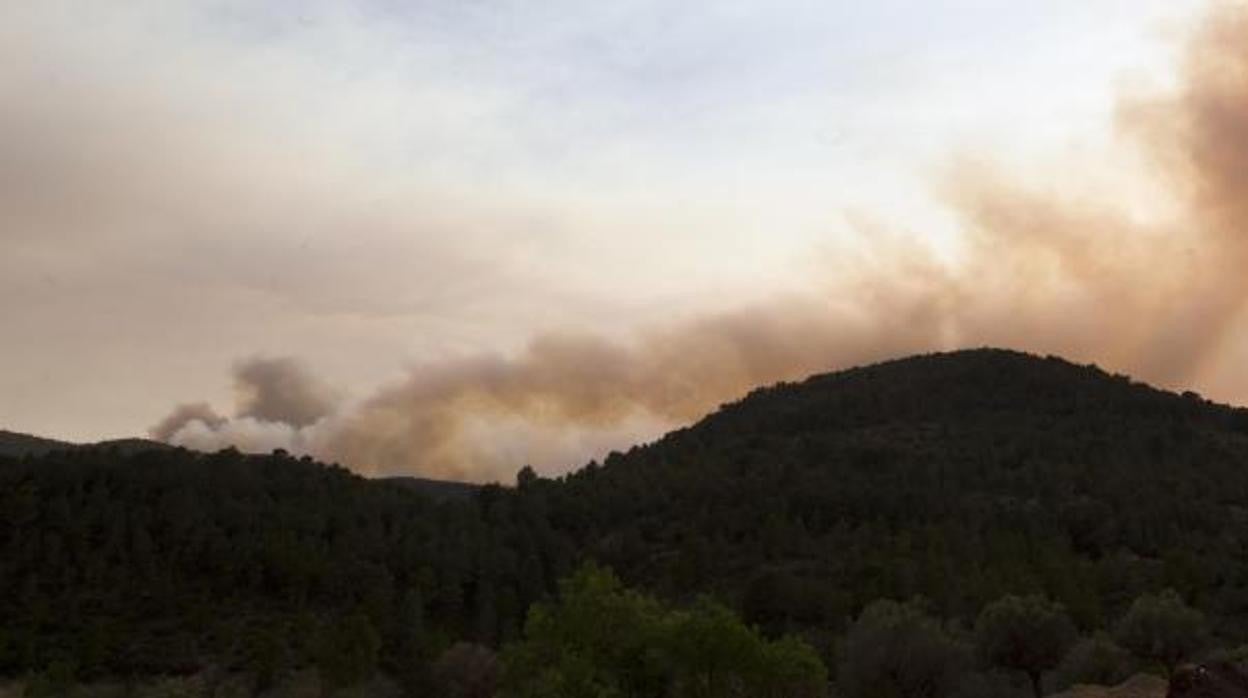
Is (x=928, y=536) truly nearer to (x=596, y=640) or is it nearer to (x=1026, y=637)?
(x=1026, y=637)

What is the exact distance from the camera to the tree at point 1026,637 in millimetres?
85500

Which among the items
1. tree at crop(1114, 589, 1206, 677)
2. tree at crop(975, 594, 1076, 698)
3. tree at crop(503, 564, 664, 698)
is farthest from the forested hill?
tree at crop(503, 564, 664, 698)

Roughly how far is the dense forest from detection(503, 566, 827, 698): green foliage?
3073 millimetres

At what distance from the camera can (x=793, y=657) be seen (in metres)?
53.9

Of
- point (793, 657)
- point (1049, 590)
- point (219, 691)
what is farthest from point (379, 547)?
point (793, 657)

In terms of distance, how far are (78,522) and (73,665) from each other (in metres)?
37.8

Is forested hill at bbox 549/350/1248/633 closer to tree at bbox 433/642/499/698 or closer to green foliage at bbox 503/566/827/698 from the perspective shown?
tree at bbox 433/642/499/698

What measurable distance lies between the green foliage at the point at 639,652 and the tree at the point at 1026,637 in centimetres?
3615

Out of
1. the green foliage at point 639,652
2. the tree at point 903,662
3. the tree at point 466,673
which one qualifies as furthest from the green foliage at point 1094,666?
the tree at point 466,673

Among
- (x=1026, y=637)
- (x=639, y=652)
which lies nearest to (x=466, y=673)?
(x=1026, y=637)

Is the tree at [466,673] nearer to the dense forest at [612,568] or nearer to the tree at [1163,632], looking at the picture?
the dense forest at [612,568]

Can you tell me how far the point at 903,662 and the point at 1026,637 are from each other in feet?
49.5

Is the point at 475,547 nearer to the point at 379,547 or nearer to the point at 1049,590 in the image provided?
the point at 379,547

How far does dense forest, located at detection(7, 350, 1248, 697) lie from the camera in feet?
286
